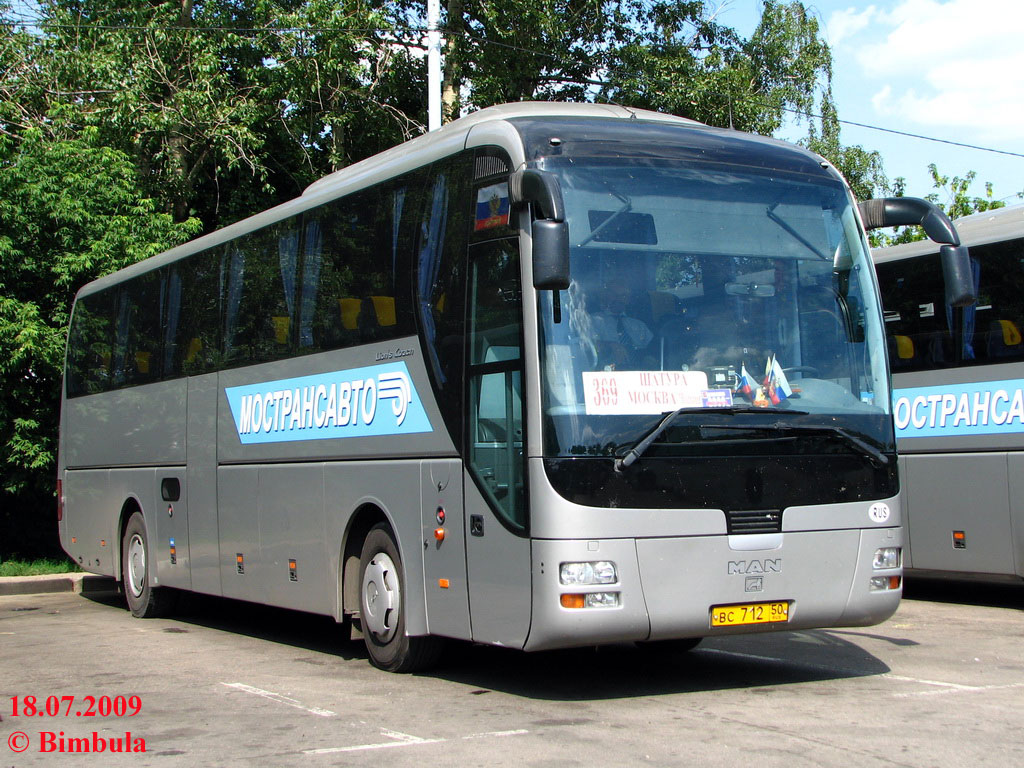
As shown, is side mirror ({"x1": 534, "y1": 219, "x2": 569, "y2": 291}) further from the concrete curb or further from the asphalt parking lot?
the concrete curb

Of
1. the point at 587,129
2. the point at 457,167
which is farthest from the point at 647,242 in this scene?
the point at 457,167

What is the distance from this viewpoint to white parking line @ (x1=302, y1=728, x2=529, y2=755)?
6.39 m

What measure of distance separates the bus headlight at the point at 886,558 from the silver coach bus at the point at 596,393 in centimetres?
2

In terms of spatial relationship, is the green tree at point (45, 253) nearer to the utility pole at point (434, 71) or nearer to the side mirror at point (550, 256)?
the utility pole at point (434, 71)

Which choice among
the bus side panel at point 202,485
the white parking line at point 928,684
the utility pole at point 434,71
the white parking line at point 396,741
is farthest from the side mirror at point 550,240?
the utility pole at point 434,71

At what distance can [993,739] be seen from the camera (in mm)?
6418

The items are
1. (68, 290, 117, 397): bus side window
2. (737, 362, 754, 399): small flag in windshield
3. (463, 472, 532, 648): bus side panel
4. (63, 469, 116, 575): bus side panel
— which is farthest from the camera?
(68, 290, 117, 397): bus side window

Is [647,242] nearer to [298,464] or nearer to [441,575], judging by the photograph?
[441,575]

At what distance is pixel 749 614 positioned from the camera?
7680 millimetres

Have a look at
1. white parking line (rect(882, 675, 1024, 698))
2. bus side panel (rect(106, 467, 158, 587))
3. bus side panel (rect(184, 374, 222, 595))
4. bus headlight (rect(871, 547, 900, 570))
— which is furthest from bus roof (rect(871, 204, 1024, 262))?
bus side panel (rect(106, 467, 158, 587))

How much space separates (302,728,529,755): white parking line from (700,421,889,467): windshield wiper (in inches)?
86.1

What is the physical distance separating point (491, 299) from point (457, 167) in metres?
1.16

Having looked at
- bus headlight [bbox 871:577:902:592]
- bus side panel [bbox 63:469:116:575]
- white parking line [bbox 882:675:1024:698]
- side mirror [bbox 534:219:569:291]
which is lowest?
white parking line [bbox 882:675:1024:698]

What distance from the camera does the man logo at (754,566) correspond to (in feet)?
25.0
